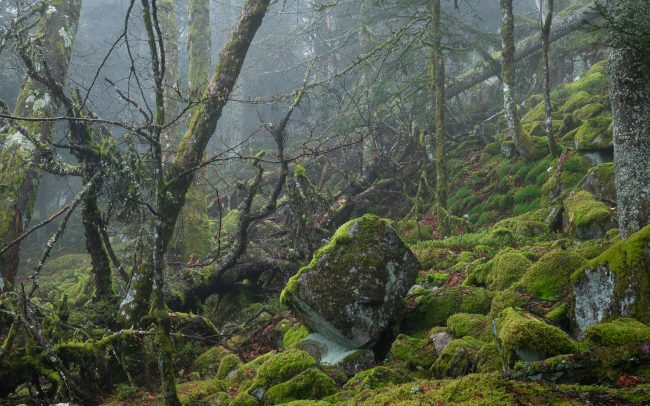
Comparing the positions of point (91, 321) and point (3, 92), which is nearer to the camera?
point (91, 321)

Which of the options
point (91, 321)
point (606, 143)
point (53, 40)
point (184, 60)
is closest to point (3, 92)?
point (184, 60)

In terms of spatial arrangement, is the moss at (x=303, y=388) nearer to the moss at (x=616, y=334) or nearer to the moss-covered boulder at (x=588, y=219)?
the moss at (x=616, y=334)

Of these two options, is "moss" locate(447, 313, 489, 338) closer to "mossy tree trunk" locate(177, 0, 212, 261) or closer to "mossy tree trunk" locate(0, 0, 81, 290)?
"mossy tree trunk" locate(0, 0, 81, 290)

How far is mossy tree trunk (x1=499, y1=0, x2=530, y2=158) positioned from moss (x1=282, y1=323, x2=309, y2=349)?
882 centimetres

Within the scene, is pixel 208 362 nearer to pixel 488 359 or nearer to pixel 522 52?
pixel 488 359

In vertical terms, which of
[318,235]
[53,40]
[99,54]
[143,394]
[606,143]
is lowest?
[143,394]

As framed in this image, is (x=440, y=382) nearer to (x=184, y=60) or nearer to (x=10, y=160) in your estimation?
A: (x=10, y=160)

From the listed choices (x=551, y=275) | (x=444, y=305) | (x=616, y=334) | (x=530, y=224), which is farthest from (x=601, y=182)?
(x=616, y=334)

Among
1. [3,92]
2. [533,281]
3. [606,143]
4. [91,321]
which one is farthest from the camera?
[3,92]

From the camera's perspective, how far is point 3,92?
2450cm

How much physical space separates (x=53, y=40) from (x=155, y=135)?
6290 mm

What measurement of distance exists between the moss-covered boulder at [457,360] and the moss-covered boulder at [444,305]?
183 centimetres

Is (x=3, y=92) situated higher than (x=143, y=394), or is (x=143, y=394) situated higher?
(x=3, y=92)

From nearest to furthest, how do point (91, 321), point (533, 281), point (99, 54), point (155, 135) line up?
1. point (155, 135)
2. point (533, 281)
3. point (91, 321)
4. point (99, 54)
